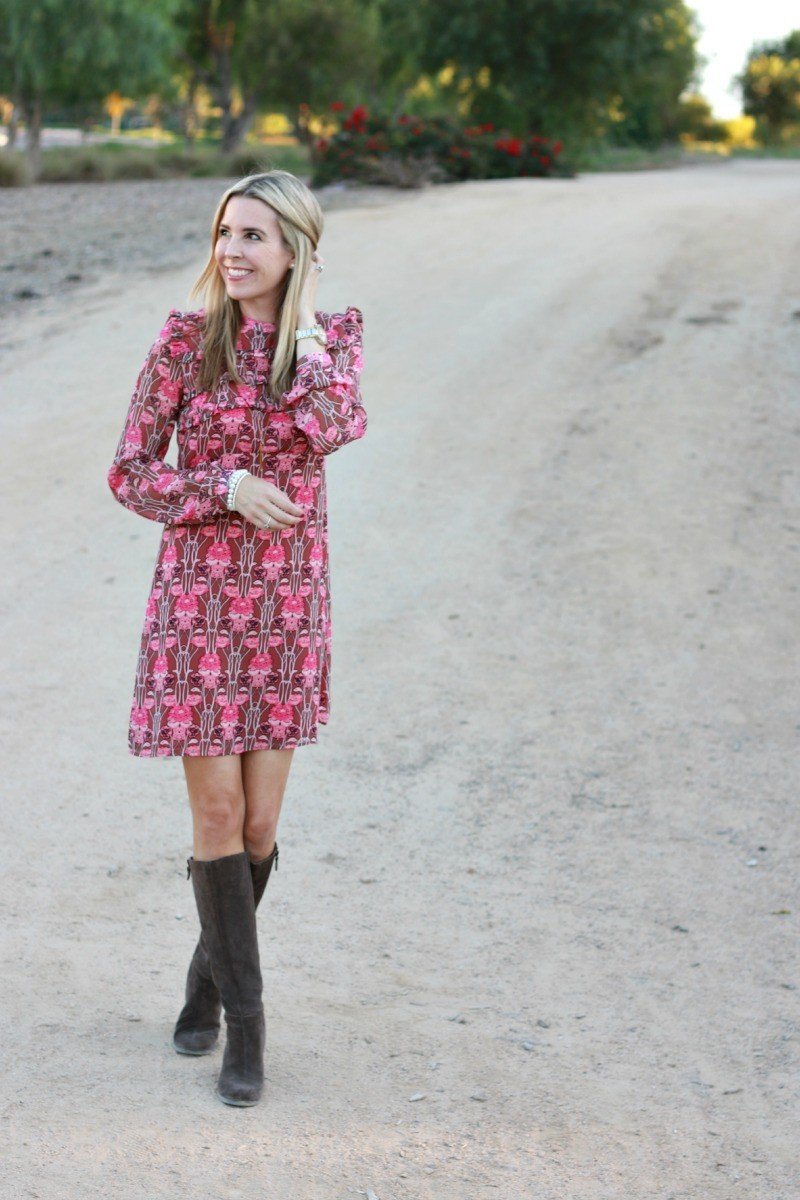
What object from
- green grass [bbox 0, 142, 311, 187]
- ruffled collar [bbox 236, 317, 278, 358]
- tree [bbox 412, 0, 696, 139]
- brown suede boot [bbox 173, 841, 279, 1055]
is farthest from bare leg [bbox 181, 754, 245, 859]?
tree [bbox 412, 0, 696, 139]

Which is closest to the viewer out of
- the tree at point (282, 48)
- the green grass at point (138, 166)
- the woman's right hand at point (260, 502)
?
the woman's right hand at point (260, 502)

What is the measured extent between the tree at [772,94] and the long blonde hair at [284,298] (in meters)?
49.5

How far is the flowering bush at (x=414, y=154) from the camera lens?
19.8m

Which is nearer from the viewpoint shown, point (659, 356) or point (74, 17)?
point (659, 356)

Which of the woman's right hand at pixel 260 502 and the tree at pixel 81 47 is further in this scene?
the tree at pixel 81 47

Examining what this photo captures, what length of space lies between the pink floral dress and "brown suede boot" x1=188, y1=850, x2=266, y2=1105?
307 millimetres

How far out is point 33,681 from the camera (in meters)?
6.26

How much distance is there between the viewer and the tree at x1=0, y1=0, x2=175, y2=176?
28.6 m

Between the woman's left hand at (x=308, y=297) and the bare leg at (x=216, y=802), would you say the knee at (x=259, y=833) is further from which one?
the woman's left hand at (x=308, y=297)

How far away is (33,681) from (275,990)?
103 inches

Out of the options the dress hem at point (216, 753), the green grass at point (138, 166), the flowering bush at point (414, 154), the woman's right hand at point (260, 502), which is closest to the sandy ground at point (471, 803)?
the dress hem at point (216, 753)

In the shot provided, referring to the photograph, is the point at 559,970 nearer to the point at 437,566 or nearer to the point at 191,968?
the point at 191,968

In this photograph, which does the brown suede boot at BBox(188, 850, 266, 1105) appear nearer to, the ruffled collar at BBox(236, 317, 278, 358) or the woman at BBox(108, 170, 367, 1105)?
the woman at BBox(108, 170, 367, 1105)

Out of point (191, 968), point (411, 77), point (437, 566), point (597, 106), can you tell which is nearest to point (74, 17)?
point (597, 106)
